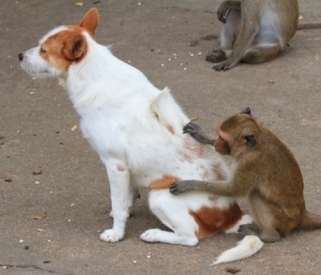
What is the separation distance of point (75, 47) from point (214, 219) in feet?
4.79

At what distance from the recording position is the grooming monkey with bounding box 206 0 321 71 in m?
9.03

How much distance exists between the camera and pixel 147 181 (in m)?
5.48

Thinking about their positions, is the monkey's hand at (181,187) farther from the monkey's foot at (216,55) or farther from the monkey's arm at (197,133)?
the monkey's foot at (216,55)

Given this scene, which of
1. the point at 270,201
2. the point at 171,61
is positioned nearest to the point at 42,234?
the point at 270,201

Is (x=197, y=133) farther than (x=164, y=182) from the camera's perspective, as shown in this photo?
Yes

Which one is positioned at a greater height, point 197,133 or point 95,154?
point 197,133

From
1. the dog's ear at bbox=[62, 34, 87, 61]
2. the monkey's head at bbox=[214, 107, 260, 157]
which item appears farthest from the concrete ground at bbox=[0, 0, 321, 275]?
the dog's ear at bbox=[62, 34, 87, 61]

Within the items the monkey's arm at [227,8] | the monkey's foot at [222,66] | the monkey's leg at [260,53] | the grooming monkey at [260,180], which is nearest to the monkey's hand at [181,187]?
the grooming monkey at [260,180]

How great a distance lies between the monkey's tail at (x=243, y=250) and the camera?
516 cm

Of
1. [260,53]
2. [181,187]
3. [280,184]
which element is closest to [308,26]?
[260,53]

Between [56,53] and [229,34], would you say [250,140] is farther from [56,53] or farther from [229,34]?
[229,34]

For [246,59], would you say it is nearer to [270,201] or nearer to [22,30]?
[22,30]

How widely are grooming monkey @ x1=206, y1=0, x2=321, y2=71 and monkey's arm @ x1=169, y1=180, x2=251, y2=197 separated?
12.2 feet

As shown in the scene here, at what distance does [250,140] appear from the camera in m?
5.22
